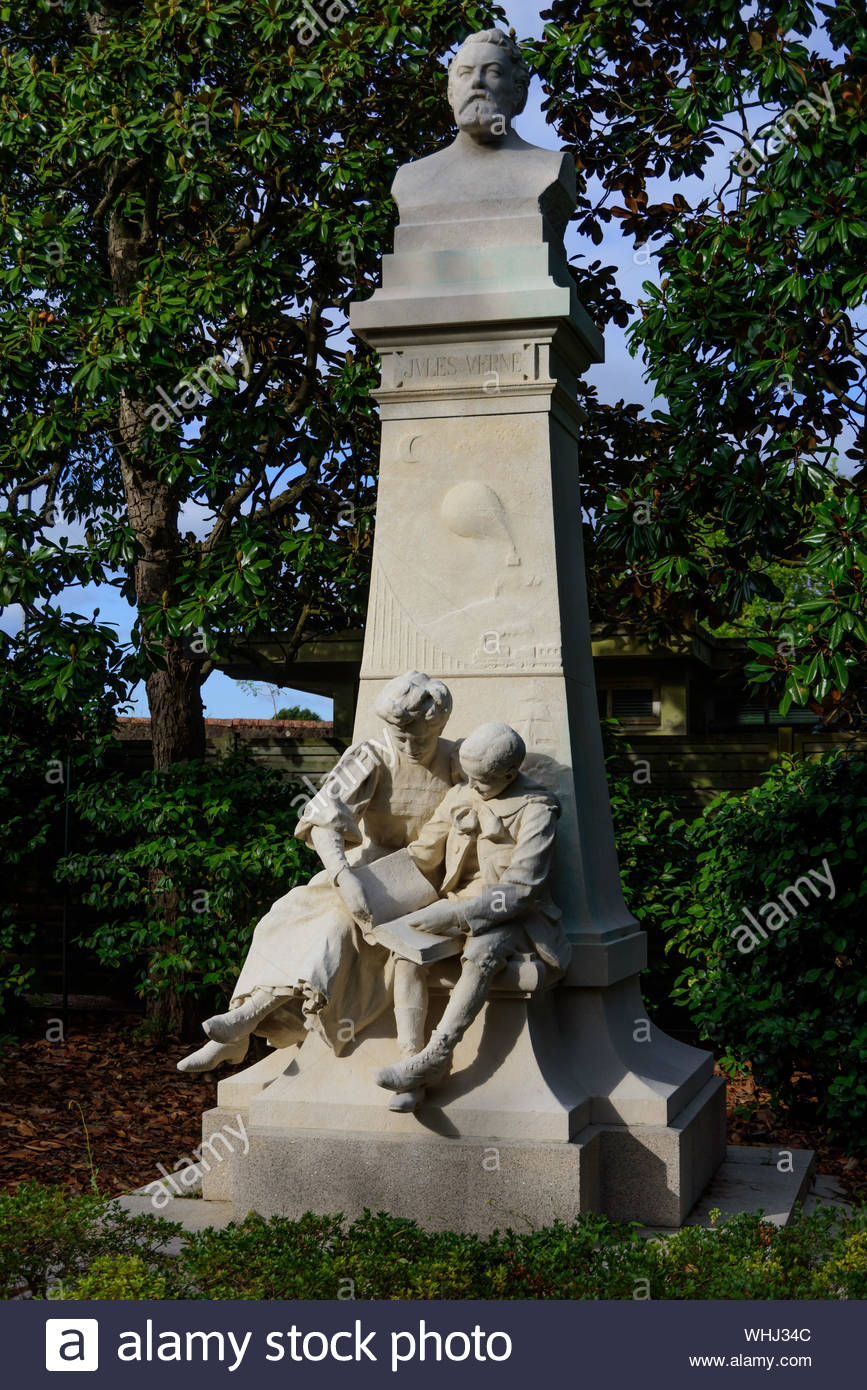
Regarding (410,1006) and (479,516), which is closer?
(410,1006)

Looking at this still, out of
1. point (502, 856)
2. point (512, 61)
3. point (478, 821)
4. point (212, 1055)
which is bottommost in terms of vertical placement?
point (212, 1055)

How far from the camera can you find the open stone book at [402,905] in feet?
17.3

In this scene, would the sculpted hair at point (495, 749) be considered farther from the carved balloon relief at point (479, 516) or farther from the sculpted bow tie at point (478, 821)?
the carved balloon relief at point (479, 516)

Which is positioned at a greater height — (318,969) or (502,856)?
(502,856)

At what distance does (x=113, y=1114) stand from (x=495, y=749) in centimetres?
436

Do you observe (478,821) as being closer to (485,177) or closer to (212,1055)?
(212,1055)

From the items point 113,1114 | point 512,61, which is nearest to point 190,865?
point 113,1114

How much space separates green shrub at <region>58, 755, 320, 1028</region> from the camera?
30.7 ft

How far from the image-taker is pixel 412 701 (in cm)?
550

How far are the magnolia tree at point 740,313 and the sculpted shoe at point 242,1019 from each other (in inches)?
104

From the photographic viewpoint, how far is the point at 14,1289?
4.42 m

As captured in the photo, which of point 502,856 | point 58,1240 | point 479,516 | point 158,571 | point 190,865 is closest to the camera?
point 58,1240

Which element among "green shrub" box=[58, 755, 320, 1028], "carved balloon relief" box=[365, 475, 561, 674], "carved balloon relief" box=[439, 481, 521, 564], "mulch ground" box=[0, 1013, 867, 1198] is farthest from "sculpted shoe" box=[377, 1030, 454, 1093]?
"green shrub" box=[58, 755, 320, 1028]

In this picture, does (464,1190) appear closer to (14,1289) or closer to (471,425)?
(14,1289)
